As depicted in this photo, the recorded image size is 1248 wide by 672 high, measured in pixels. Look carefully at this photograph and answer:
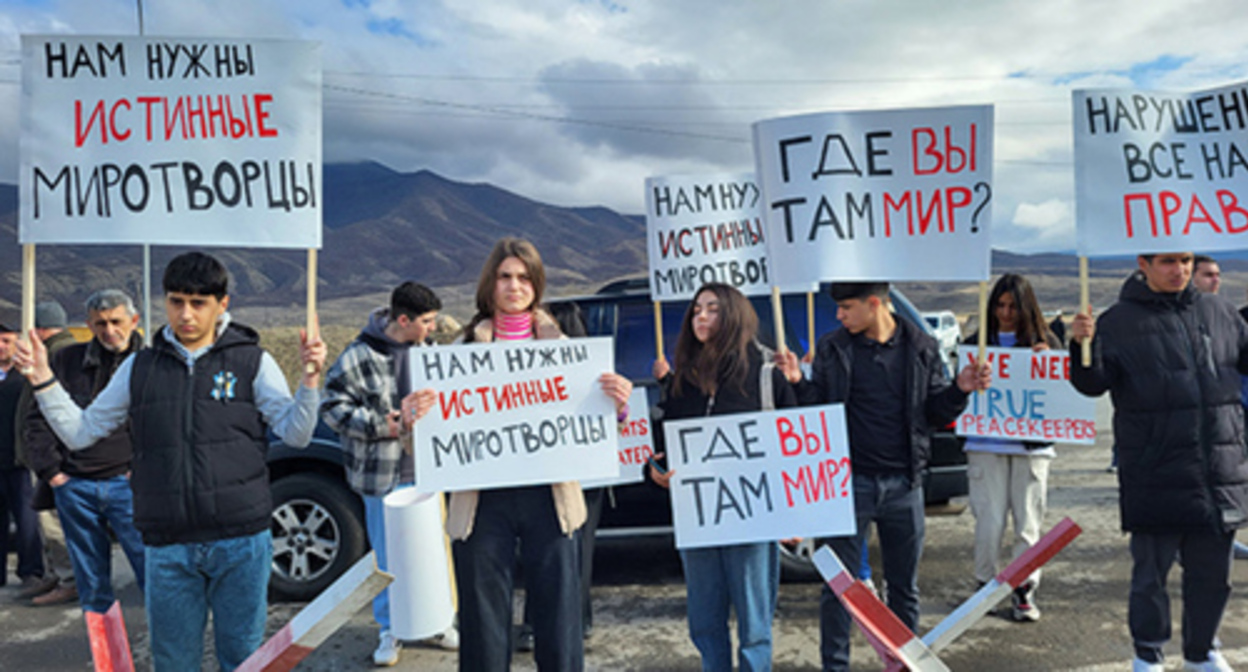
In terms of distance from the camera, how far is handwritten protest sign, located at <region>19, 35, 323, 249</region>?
3.19 meters

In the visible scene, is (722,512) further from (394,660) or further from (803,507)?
(394,660)

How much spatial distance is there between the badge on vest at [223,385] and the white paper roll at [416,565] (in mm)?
1143

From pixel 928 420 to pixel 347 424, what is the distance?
269 centimetres

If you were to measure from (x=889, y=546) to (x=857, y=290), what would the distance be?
1.10 meters

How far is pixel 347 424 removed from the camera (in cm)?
434

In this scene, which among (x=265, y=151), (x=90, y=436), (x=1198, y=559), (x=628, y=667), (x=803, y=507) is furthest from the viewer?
(x=628, y=667)

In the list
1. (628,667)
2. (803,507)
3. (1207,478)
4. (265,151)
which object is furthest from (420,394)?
(1207,478)

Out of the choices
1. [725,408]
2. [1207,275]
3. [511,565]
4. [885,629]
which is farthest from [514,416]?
[1207,275]

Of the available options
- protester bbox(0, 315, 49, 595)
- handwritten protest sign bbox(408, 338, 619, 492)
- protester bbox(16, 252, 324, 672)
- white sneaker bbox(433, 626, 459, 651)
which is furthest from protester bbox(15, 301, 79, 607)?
handwritten protest sign bbox(408, 338, 619, 492)

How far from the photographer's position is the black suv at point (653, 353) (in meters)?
5.30

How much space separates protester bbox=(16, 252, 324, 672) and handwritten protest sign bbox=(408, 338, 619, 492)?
16.8 inches

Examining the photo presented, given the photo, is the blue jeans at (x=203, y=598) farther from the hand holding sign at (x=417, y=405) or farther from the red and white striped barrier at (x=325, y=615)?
the red and white striped barrier at (x=325, y=615)

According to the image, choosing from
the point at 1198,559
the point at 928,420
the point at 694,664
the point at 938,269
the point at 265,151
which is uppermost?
the point at 265,151

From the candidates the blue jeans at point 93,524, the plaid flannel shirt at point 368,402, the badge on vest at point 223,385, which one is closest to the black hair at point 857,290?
the plaid flannel shirt at point 368,402
